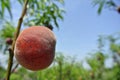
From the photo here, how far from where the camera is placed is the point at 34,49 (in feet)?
4.84

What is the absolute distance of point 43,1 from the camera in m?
2.58

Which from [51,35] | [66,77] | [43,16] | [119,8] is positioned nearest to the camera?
[51,35]

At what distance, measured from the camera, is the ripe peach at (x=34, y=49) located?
147 cm

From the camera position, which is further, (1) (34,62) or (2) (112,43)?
(2) (112,43)

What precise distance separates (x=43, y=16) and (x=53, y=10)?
7.8 inches

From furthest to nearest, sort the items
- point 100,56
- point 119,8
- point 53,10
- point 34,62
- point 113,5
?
point 100,56 → point 119,8 → point 113,5 → point 53,10 → point 34,62

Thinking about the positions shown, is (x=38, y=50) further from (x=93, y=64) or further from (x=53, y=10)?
(x=93, y=64)

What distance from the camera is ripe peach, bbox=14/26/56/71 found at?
57.7 inches

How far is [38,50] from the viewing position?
1.47 metres

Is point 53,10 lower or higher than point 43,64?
lower

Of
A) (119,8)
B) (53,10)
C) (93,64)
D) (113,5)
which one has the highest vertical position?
(53,10)

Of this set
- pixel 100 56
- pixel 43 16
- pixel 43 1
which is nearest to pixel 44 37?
pixel 43 16

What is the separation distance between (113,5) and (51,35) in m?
3.63

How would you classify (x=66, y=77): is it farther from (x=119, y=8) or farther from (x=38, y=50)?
(x=38, y=50)
